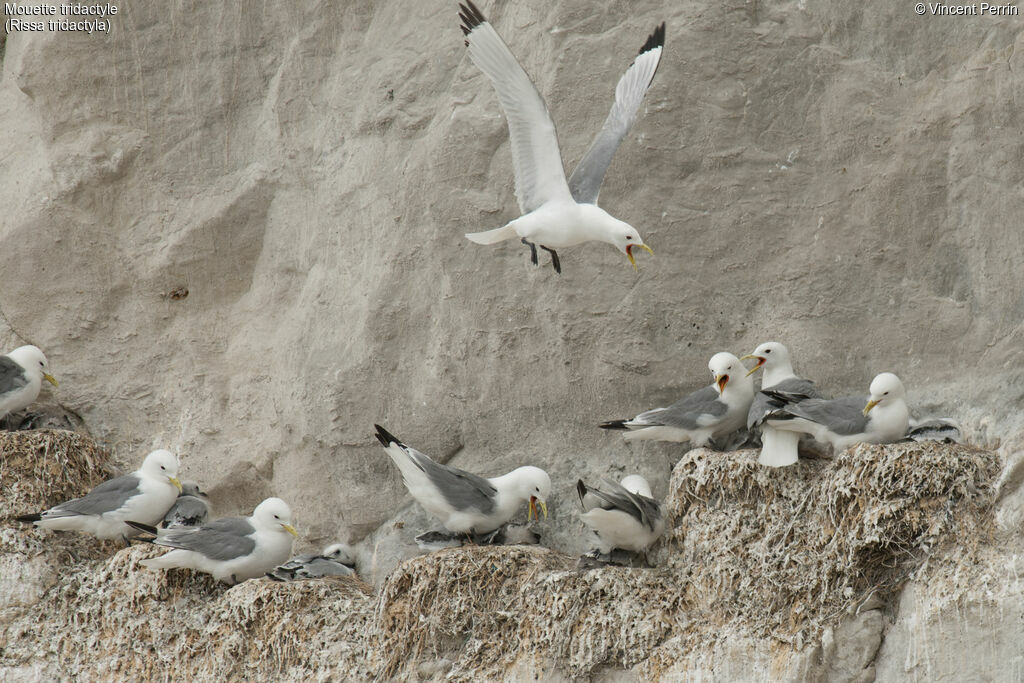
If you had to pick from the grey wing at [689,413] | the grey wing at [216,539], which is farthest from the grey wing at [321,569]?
the grey wing at [689,413]

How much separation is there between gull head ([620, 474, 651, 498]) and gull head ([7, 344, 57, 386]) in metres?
3.50

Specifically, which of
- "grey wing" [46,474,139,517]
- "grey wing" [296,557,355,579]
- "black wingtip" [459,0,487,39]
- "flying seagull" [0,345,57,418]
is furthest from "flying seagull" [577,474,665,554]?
"flying seagull" [0,345,57,418]

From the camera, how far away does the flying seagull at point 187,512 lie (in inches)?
287

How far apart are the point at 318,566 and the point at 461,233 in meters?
1.91

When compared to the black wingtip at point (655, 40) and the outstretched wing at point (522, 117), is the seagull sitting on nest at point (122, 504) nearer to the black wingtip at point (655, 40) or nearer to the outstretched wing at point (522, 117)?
the outstretched wing at point (522, 117)

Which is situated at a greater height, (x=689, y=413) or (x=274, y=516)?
(x=689, y=413)

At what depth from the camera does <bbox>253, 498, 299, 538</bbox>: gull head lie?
693cm

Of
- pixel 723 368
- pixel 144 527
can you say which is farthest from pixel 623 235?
pixel 144 527

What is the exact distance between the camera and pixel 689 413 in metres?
6.42

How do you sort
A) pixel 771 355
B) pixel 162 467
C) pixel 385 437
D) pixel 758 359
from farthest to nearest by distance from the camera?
pixel 162 467 < pixel 758 359 < pixel 771 355 < pixel 385 437

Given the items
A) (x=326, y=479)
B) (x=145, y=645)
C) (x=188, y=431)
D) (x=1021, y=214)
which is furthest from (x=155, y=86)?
(x=1021, y=214)

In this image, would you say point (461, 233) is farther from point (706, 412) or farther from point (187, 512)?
point (187, 512)

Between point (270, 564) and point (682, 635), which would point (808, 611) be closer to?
point (682, 635)

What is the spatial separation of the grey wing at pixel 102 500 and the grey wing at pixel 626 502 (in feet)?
8.59
